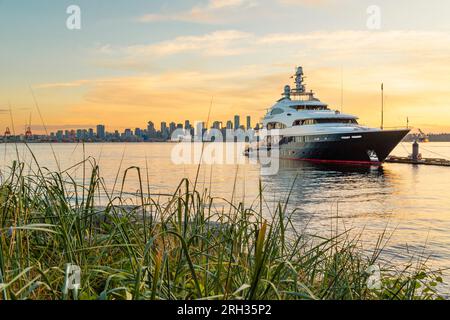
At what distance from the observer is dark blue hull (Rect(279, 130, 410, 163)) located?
42.6 meters

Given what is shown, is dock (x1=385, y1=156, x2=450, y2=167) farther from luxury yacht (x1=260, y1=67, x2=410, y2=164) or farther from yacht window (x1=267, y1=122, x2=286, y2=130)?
yacht window (x1=267, y1=122, x2=286, y2=130)

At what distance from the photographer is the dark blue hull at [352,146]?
4259cm

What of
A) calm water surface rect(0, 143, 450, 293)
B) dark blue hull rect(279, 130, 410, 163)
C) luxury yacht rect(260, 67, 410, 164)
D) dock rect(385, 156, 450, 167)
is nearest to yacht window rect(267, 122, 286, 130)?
luxury yacht rect(260, 67, 410, 164)

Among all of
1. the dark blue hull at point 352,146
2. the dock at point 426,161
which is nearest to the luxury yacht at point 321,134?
the dark blue hull at point 352,146

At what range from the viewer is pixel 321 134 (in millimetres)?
45406

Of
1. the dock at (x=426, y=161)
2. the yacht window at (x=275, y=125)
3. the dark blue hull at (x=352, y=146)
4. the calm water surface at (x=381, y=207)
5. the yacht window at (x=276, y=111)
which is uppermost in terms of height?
the yacht window at (x=276, y=111)

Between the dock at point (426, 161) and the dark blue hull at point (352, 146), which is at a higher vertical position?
the dark blue hull at point (352, 146)

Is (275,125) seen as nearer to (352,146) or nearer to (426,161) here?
(352,146)

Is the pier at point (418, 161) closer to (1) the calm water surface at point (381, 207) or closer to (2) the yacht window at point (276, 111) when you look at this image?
(1) the calm water surface at point (381, 207)

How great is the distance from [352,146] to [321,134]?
3253 millimetres

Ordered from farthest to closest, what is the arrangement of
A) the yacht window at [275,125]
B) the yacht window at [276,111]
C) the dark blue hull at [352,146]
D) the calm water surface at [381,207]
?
the yacht window at [276,111], the yacht window at [275,125], the dark blue hull at [352,146], the calm water surface at [381,207]
